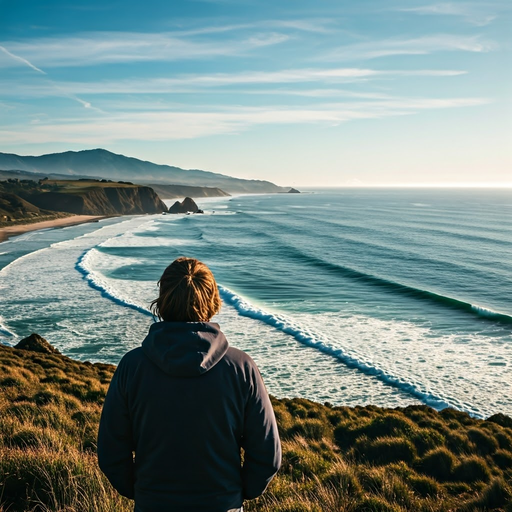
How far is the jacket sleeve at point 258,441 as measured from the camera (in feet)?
7.54

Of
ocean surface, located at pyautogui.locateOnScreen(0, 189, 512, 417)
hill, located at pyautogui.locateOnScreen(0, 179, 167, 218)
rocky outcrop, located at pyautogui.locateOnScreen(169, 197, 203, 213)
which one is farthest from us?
rocky outcrop, located at pyautogui.locateOnScreen(169, 197, 203, 213)

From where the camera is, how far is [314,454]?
26.4ft

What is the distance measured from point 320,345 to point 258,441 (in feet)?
56.8

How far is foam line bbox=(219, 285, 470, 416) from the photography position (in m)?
15.0

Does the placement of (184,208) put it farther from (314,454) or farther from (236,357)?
(236,357)

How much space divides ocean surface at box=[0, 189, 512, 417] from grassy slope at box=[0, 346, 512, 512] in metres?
3.18

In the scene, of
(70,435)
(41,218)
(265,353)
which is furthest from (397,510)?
(41,218)

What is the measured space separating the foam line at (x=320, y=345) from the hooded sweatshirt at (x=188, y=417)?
531 inches

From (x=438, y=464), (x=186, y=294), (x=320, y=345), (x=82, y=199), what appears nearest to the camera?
(x=186, y=294)

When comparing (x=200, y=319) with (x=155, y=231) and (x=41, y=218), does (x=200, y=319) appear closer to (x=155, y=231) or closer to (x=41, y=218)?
(x=155, y=231)

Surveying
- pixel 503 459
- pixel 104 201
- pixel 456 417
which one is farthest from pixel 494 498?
pixel 104 201

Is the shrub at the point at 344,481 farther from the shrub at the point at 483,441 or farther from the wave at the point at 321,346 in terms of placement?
the wave at the point at 321,346

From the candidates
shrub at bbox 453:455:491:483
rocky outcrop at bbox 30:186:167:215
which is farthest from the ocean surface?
rocky outcrop at bbox 30:186:167:215

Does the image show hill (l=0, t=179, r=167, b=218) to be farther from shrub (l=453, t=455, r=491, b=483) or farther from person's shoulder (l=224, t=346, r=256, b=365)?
person's shoulder (l=224, t=346, r=256, b=365)
